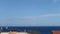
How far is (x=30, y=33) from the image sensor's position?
5016 centimetres

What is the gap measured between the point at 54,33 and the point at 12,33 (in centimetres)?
1093

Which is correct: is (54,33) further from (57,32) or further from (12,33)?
(12,33)

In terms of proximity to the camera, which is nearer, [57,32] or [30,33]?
[57,32]

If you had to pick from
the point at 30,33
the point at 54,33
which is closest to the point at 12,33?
the point at 30,33

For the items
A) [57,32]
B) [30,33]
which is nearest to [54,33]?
[57,32]

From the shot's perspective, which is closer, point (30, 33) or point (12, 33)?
point (12, 33)

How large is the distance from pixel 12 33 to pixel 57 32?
11.7 metres

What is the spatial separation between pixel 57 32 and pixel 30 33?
9908 millimetres

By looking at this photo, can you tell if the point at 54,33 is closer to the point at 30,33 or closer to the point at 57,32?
the point at 57,32

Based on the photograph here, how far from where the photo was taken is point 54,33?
42.7 meters

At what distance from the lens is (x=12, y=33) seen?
44.2 metres

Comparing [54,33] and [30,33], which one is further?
[30,33]
